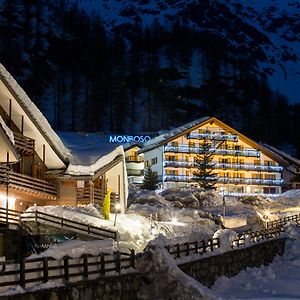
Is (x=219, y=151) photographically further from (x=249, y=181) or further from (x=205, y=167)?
(x=205, y=167)

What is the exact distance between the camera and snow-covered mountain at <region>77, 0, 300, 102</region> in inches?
6624

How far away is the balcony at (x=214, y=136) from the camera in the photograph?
7156 centimetres

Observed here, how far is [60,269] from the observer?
15.5m

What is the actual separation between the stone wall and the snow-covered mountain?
12713 centimetres

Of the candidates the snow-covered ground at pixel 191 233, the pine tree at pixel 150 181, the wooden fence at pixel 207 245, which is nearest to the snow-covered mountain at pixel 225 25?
the pine tree at pixel 150 181

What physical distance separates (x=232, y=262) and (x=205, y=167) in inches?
1579

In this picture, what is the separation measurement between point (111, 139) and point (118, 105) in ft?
133

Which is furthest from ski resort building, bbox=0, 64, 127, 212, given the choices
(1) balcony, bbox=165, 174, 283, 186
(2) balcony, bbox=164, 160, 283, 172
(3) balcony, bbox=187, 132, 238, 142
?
(3) balcony, bbox=187, 132, 238, 142

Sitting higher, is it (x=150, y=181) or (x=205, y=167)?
(x=205, y=167)

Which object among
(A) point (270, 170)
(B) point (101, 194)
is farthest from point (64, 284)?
(A) point (270, 170)

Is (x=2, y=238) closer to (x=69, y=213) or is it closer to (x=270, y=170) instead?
(x=69, y=213)

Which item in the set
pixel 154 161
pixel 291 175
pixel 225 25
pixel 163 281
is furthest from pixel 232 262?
pixel 225 25

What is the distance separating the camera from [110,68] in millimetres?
140875

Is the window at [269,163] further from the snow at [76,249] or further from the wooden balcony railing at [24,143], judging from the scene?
the snow at [76,249]
